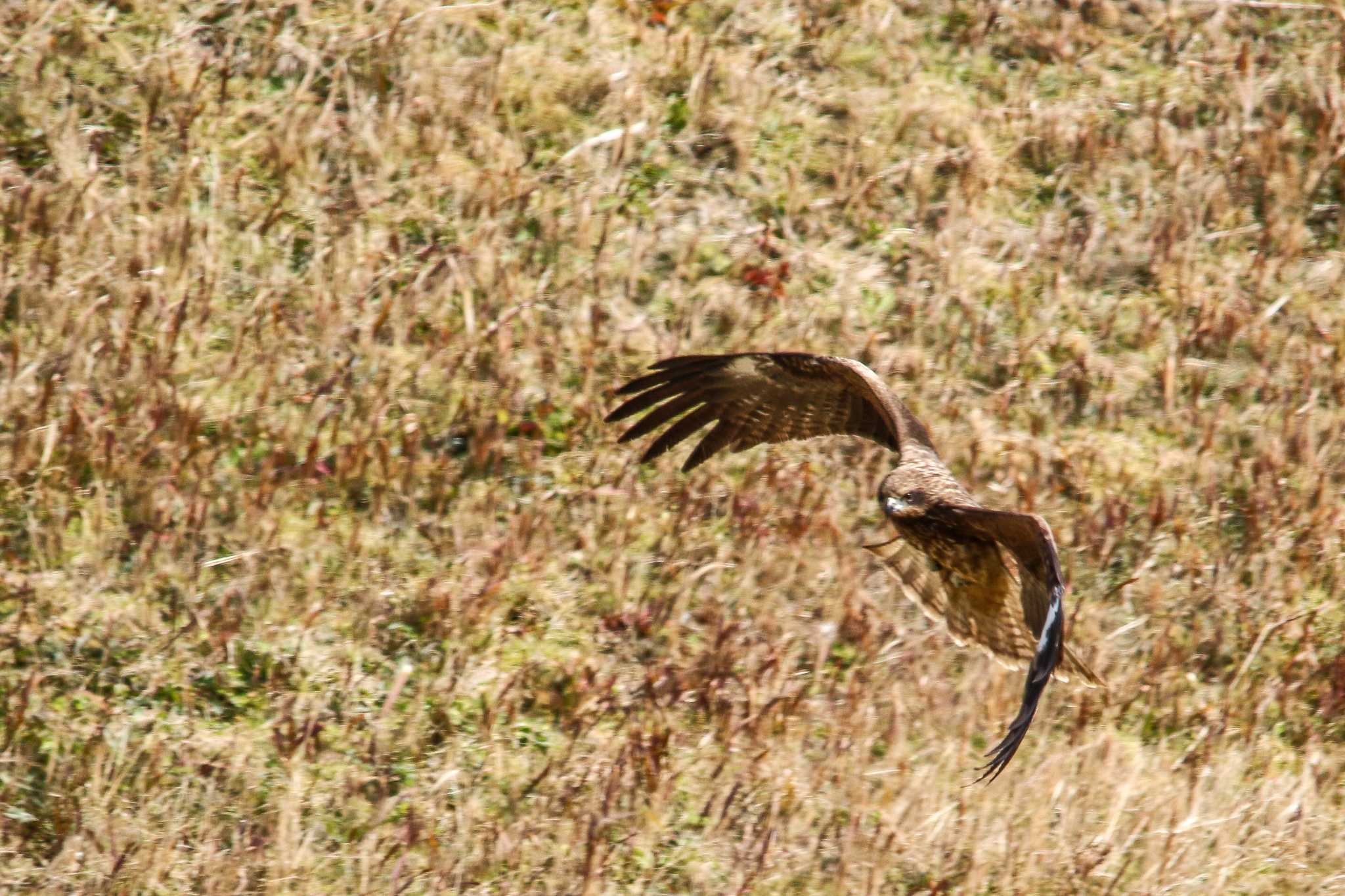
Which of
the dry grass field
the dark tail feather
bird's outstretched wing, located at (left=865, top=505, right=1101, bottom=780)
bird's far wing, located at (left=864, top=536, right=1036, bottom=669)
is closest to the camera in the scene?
the dark tail feather

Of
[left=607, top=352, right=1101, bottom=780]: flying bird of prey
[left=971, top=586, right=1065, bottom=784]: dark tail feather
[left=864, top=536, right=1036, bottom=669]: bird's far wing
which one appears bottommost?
[left=864, top=536, right=1036, bottom=669]: bird's far wing

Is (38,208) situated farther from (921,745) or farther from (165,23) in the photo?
(921,745)

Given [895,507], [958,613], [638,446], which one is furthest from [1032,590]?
[638,446]

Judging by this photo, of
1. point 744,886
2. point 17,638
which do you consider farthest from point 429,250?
point 744,886

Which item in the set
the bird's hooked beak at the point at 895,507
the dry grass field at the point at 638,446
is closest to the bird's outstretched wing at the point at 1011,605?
the bird's hooked beak at the point at 895,507

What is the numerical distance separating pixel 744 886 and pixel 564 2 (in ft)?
17.8

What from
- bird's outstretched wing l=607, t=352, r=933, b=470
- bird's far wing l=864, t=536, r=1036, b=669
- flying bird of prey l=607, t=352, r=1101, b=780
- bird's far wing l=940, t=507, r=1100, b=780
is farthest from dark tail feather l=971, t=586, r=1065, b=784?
bird's outstretched wing l=607, t=352, r=933, b=470

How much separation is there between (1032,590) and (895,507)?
1.70 feet

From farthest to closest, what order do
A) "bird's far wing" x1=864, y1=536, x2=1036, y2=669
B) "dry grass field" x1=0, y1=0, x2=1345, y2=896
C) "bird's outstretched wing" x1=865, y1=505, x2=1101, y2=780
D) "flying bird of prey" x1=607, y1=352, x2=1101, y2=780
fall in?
"bird's far wing" x1=864, y1=536, x2=1036, y2=669
"dry grass field" x1=0, y1=0, x2=1345, y2=896
"flying bird of prey" x1=607, y1=352, x2=1101, y2=780
"bird's outstretched wing" x1=865, y1=505, x2=1101, y2=780

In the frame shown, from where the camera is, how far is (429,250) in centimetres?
793

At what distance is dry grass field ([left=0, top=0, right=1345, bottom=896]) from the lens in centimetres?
600

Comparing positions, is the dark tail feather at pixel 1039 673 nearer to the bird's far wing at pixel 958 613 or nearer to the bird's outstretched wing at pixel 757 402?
the bird's far wing at pixel 958 613

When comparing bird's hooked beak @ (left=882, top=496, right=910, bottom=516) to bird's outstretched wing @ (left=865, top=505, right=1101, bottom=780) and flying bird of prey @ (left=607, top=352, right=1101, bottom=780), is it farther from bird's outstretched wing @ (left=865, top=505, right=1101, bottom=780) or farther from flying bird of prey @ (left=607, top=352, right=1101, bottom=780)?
bird's outstretched wing @ (left=865, top=505, right=1101, bottom=780)

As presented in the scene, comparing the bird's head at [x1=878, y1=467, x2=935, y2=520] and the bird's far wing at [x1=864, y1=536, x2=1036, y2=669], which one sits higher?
the bird's head at [x1=878, y1=467, x2=935, y2=520]
